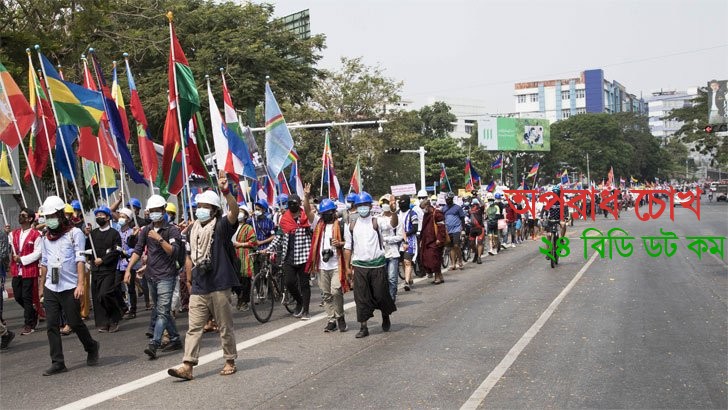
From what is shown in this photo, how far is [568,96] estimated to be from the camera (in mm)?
169500

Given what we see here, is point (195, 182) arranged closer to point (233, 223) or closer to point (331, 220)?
point (331, 220)

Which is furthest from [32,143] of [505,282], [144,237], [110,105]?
[505,282]

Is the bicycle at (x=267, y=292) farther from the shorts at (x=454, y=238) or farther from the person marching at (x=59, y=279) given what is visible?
the shorts at (x=454, y=238)

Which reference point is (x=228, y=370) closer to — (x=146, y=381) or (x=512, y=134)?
(x=146, y=381)

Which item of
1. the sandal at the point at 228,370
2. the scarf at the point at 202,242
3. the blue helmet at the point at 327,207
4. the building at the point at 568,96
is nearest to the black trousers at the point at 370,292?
the blue helmet at the point at 327,207

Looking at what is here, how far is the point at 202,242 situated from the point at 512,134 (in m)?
88.5

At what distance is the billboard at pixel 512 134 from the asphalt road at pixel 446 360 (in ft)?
257

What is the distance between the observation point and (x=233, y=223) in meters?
8.34

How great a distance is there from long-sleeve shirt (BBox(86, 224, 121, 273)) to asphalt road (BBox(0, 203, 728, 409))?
102 cm

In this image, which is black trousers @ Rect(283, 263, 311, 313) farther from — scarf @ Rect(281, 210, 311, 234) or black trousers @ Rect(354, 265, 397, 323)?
black trousers @ Rect(354, 265, 397, 323)

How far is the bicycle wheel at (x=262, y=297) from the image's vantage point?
39.4 feet

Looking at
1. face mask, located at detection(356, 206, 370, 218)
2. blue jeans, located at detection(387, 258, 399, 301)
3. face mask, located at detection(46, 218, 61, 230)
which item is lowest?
blue jeans, located at detection(387, 258, 399, 301)

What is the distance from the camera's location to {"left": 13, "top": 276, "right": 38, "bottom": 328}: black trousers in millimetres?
12047

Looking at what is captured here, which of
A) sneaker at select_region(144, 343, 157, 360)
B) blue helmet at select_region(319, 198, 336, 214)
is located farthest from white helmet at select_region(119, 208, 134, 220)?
sneaker at select_region(144, 343, 157, 360)
